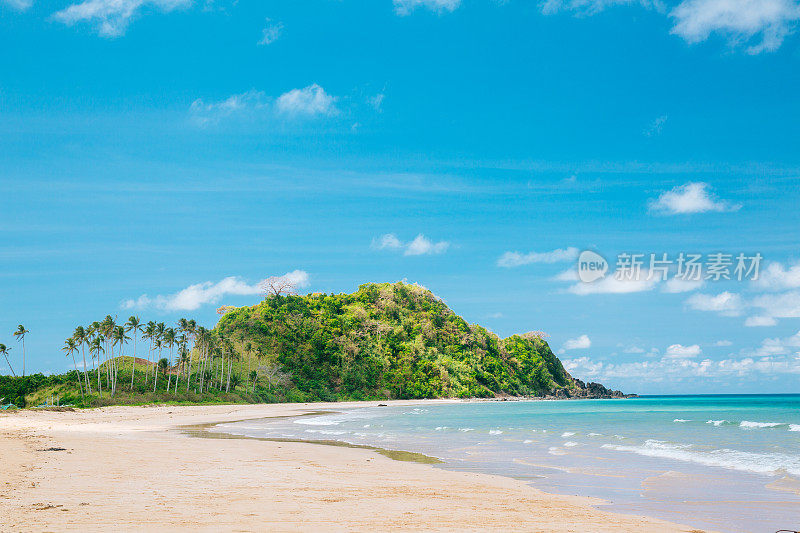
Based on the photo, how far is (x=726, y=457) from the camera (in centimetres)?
1939

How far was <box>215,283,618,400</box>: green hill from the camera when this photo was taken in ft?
328

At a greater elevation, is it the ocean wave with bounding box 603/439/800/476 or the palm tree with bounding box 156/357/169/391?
the palm tree with bounding box 156/357/169/391

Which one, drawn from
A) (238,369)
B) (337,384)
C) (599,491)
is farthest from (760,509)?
(337,384)

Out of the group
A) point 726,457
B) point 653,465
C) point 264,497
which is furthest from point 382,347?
point 264,497

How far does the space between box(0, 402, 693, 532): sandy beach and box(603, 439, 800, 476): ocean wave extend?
25.7ft

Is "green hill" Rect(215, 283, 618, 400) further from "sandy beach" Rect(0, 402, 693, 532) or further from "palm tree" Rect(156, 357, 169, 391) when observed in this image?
"sandy beach" Rect(0, 402, 693, 532)

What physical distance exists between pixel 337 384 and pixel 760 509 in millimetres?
95325

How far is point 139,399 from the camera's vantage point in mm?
62625

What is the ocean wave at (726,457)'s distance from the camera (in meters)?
16.7

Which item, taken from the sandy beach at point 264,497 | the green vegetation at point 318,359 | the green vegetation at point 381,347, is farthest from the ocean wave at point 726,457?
the green vegetation at point 381,347

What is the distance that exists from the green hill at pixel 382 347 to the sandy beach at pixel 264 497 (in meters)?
78.9

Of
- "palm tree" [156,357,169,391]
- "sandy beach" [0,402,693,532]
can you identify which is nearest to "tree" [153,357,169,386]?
"palm tree" [156,357,169,391]

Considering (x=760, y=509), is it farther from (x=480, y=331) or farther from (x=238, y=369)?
(x=480, y=331)

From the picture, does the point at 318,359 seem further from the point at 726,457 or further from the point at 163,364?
the point at 726,457
